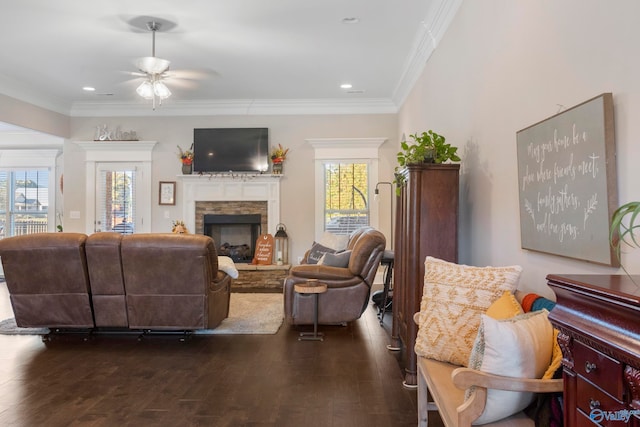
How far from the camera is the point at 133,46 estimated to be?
516cm

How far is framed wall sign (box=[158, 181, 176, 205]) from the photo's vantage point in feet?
25.7

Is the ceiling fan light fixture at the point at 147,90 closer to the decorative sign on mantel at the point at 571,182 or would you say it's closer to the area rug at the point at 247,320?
the area rug at the point at 247,320

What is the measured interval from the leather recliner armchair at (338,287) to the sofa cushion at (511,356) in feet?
9.60

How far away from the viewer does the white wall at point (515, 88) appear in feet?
5.20

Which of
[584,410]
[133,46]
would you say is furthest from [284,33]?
[584,410]

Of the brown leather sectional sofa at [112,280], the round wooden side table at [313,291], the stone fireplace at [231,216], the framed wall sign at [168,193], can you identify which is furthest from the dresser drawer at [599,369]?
the framed wall sign at [168,193]

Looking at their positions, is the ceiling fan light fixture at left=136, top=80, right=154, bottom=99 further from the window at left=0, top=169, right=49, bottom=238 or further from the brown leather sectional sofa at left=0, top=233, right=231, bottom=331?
the window at left=0, top=169, right=49, bottom=238

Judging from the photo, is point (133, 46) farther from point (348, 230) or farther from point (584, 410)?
point (584, 410)

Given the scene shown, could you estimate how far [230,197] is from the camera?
7.74m

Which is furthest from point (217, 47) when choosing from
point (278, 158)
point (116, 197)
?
point (116, 197)

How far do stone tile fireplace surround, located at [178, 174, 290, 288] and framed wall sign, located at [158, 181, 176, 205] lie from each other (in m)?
0.18

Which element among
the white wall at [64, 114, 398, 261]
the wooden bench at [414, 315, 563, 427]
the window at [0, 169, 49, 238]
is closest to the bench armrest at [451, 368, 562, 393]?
the wooden bench at [414, 315, 563, 427]

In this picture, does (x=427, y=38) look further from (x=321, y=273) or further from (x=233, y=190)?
(x=233, y=190)

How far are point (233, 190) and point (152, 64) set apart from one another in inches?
124
